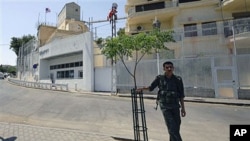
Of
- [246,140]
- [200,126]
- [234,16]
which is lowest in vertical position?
[200,126]

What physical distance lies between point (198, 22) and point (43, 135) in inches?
832

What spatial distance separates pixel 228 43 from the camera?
18.1 m

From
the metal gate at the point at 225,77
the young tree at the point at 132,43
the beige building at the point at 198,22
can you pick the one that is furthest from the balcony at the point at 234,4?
the young tree at the point at 132,43

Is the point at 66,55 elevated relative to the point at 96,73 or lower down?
elevated

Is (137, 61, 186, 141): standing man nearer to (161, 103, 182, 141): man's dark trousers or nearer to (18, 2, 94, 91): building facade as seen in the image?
(161, 103, 182, 141): man's dark trousers

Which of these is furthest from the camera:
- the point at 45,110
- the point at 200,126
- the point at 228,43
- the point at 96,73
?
the point at 96,73

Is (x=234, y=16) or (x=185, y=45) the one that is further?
(x=234, y=16)

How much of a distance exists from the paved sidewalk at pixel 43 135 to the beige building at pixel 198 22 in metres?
14.0

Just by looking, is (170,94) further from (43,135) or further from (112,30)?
(112,30)

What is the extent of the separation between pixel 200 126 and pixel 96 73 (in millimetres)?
15292

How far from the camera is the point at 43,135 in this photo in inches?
233

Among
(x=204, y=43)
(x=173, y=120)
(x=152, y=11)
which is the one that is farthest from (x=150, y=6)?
→ (x=173, y=120)

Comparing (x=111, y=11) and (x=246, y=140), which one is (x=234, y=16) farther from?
(x=246, y=140)

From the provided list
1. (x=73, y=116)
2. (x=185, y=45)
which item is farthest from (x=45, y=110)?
(x=185, y=45)
